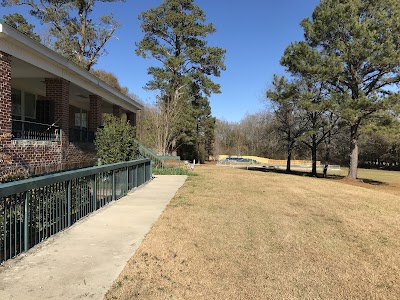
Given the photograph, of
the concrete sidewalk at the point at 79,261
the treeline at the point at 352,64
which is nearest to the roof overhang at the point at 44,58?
the concrete sidewalk at the point at 79,261

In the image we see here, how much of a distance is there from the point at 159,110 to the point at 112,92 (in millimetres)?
11031

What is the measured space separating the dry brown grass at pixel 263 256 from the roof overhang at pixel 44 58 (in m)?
5.17

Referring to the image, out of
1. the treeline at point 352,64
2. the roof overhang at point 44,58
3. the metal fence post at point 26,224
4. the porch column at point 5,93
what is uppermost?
the treeline at point 352,64

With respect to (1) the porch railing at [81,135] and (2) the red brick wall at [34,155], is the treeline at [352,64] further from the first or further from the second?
(2) the red brick wall at [34,155]

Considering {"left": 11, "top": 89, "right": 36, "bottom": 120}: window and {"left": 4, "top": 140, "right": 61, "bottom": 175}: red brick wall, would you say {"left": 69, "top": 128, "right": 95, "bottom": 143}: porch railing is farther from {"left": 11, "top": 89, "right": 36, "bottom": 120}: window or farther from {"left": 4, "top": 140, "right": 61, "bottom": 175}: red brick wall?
{"left": 4, "top": 140, "right": 61, "bottom": 175}: red brick wall

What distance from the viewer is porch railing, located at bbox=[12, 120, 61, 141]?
9734mm

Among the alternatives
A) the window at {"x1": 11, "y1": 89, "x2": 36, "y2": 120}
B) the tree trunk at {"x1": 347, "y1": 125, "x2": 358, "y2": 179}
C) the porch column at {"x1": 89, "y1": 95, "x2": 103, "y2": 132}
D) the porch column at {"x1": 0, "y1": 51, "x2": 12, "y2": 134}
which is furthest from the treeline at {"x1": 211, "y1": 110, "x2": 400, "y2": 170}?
the porch column at {"x1": 0, "y1": 51, "x2": 12, "y2": 134}

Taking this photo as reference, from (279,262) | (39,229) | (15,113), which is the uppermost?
(15,113)

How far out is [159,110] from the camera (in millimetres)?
27578

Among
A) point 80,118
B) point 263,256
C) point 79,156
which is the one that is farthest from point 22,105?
point 263,256

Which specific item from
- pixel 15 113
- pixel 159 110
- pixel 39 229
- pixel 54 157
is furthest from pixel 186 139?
pixel 39 229

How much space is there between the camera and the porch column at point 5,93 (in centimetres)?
799

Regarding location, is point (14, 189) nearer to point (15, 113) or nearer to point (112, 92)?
point (15, 113)

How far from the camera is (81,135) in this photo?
46.7 feet
